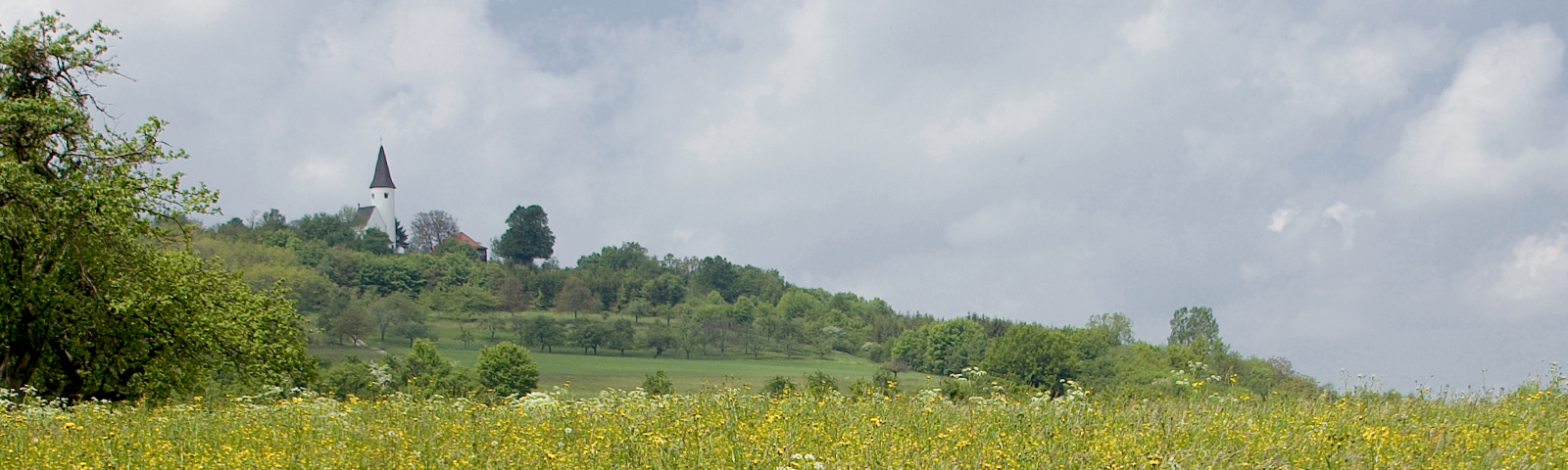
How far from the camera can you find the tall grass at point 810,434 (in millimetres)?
7727

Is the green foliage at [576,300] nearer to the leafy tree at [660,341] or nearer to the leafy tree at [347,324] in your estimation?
the leafy tree at [660,341]

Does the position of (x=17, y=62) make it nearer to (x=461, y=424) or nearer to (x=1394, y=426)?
(x=461, y=424)

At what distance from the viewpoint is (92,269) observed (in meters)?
21.7

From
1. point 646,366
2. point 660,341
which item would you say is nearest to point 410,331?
point 646,366

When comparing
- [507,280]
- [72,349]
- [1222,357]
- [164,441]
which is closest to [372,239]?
[507,280]

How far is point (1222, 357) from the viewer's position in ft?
309

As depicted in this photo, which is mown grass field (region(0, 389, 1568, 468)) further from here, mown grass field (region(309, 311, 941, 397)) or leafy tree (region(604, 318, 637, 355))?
leafy tree (region(604, 318, 637, 355))

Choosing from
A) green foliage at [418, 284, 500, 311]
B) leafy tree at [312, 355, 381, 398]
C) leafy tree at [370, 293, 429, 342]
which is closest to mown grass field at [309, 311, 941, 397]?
leafy tree at [370, 293, 429, 342]

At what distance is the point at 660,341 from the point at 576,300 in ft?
117

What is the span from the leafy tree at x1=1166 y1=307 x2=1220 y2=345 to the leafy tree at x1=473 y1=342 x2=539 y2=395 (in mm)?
85102

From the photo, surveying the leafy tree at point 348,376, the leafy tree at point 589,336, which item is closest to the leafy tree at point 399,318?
the leafy tree at point 589,336

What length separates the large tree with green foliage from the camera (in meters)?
21.1

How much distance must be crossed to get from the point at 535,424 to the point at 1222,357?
95403 mm

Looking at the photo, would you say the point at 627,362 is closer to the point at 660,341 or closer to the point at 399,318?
the point at 660,341
